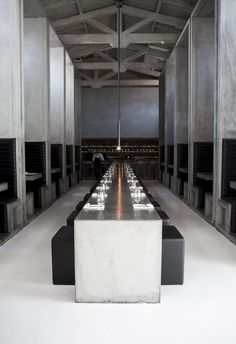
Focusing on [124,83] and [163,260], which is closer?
[163,260]

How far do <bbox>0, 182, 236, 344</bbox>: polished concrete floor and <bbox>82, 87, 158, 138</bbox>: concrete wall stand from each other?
15660 mm

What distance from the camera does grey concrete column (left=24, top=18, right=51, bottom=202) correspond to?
10.2m

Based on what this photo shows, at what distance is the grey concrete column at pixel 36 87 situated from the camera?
1020cm

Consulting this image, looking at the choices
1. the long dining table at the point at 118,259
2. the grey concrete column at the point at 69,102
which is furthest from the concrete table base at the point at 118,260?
the grey concrete column at the point at 69,102

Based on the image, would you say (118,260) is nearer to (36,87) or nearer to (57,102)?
(36,87)

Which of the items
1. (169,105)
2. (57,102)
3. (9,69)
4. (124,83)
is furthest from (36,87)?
(124,83)

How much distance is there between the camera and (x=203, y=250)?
582 centimetres

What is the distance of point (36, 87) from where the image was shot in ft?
33.5

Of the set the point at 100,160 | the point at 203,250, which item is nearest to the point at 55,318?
the point at 203,250

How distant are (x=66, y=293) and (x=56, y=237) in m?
0.59

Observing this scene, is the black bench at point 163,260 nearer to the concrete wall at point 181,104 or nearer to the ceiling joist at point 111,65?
the concrete wall at point 181,104

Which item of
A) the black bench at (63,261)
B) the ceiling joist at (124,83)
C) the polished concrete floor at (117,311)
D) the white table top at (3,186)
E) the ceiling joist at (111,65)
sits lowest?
the polished concrete floor at (117,311)

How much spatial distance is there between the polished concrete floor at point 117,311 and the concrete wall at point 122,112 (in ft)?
51.4

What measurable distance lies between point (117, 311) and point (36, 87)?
757cm
